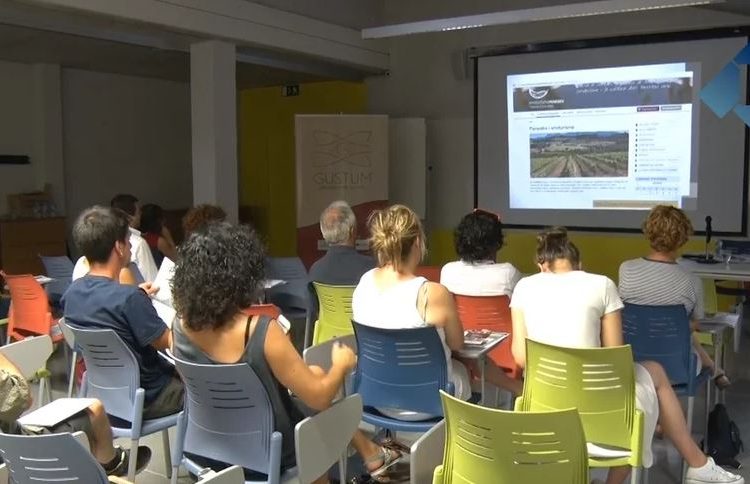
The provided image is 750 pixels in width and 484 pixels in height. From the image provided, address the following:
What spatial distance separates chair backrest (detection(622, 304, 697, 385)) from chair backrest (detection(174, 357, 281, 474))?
6.21ft

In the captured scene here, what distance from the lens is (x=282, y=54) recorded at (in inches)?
305

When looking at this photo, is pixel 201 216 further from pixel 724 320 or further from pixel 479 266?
A: pixel 724 320

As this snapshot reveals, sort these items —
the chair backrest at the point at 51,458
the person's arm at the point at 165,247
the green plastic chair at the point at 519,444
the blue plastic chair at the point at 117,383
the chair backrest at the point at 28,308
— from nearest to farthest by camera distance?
the chair backrest at the point at 51,458, the green plastic chair at the point at 519,444, the blue plastic chair at the point at 117,383, the chair backrest at the point at 28,308, the person's arm at the point at 165,247

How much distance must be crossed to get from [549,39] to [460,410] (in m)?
6.47

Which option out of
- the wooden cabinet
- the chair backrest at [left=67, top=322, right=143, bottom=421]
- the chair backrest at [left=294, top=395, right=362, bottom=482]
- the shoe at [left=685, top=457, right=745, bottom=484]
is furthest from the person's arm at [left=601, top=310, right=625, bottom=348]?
the wooden cabinet

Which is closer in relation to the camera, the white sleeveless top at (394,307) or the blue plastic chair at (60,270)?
the white sleeveless top at (394,307)

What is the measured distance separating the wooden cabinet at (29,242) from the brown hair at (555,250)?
7.09 metres

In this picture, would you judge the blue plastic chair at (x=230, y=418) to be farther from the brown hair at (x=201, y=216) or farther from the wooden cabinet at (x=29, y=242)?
the wooden cabinet at (x=29, y=242)

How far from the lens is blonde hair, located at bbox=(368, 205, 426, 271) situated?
2.88m

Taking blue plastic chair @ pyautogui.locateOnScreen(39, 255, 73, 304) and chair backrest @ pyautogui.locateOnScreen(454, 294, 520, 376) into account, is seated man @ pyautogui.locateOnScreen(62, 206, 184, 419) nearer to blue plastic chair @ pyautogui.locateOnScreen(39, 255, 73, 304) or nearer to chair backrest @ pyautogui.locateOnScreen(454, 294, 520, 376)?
chair backrest @ pyautogui.locateOnScreen(454, 294, 520, 376)

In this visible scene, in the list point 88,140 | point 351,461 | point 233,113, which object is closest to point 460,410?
point 351,461

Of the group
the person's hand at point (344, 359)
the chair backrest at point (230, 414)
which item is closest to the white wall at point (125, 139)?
the chair backrest at point (230, 414)

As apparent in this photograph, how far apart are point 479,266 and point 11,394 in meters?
2.24

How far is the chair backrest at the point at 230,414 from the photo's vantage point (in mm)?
2123
